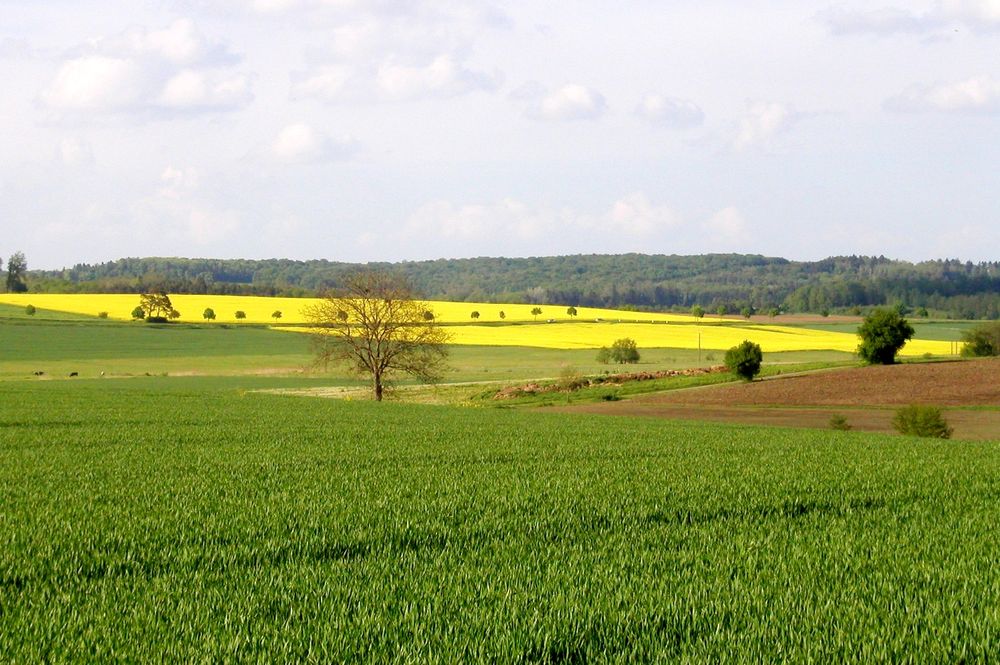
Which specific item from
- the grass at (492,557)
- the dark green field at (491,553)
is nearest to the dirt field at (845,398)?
the dark green field at (491,553)

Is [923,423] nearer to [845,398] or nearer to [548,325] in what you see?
[845,398]

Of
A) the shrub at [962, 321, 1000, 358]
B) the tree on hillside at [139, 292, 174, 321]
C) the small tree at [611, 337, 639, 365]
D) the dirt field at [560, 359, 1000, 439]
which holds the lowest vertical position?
the dirt field at [560, 359, 1000, 439]

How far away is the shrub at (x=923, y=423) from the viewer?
41750 mm

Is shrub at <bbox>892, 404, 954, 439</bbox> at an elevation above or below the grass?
below

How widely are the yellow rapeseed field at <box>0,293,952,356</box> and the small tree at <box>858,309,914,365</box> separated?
2309 centimetres

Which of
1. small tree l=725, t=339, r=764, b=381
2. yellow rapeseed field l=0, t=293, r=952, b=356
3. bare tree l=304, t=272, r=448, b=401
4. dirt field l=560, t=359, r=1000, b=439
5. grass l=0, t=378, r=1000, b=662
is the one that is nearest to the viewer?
grass l=0, t=378, r=1000, b=662

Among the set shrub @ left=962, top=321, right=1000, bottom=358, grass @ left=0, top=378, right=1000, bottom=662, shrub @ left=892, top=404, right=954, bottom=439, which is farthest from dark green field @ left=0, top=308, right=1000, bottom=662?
shrub @ left=962, top=321, right=1000, bottom=358

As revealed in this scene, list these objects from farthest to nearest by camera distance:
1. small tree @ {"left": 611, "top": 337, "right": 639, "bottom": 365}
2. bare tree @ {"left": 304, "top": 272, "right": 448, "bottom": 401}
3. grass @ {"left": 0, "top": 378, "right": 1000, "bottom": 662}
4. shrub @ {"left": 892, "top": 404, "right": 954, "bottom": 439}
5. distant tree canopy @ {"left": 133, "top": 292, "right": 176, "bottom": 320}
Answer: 1. distant tree canopy @ {"left": 133, "top": 292, "right": 176, "bottom": 320}
2. small tree @ {"left": 611, "top": 337, "right": 639, "bottom": 365}
3. bare tree @ {"left": 304, "top": 272, "right": 448, "bottom": 401}
4. shrub @ {"left": 892, "top": 404, "right": 954, "bottom": 439}
5. grass @ {"left": 0, "top": 378, "right": 1000, "bottom": 662}

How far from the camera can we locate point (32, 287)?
6486 inches

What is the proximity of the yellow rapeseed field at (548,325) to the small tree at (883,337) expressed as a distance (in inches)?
909

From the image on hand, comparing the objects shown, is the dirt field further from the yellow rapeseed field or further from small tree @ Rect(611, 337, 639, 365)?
the yellow rapeseed field

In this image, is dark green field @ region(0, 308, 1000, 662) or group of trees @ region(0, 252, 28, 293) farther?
group of trees @ region(0, 252, 28, 293)

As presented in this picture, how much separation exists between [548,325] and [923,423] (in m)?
86.7

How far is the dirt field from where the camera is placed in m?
52.6
